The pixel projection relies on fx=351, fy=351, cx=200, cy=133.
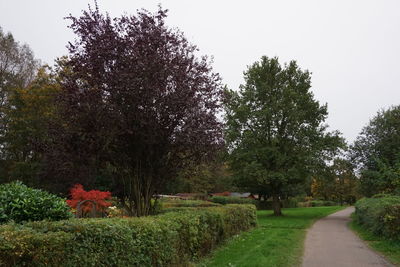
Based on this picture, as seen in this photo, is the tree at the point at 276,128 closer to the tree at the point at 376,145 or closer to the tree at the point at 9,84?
the tree at the point at 376,145

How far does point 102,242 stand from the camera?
504cm

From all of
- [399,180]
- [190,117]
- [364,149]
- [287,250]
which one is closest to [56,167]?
[190,117]

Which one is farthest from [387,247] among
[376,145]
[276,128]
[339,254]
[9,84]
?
[9,84]

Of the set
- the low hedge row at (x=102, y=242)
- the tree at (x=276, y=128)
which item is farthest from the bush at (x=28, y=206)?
A: the tree at (x=276, y=128)

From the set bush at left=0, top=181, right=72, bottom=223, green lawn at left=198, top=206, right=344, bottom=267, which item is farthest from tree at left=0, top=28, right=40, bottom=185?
bush at left=0, top=181, right=72, bottom=223

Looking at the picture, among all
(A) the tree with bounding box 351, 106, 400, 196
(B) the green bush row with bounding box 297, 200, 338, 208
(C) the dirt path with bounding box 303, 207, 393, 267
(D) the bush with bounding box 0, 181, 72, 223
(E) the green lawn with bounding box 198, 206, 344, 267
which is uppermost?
(A) the tree with bounding box 351, 106, 400, 196

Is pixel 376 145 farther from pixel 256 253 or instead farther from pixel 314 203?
pixel 314 203

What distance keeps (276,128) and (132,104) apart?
21596 mm

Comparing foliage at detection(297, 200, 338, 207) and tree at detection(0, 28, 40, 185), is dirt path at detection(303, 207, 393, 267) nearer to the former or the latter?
tree at detection(0, 28, 40, 185)

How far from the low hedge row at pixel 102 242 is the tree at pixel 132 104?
2.41 metres

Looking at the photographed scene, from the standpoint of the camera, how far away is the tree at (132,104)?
9180mm

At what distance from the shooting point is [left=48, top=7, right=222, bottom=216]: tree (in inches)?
361

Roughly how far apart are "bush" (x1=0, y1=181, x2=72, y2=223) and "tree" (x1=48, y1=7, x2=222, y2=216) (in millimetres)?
2168

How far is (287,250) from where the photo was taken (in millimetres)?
11086
